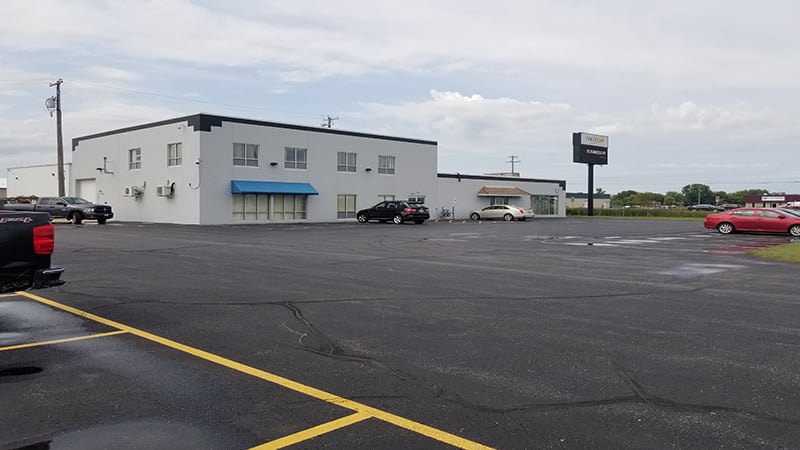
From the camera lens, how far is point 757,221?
28109 millimetres

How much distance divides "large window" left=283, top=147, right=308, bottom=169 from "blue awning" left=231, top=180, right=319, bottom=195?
1334mm

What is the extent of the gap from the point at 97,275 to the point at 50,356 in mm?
6382

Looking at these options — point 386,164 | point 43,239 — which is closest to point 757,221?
point 386,164

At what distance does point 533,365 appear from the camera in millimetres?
5730

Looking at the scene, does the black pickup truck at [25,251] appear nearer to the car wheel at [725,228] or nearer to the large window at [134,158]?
the car wheel at [725,228]

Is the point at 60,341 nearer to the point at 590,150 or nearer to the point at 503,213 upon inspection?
the point at 503,213

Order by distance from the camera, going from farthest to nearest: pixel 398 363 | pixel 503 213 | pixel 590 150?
pixel 590 150, pixel 503 213, pixel 398 363

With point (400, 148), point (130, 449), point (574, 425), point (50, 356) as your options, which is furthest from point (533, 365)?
point (400, 148)

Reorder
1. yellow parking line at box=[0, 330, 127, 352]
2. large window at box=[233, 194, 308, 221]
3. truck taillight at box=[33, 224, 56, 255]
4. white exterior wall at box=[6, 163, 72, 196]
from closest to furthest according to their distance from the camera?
1. yellow parking line at box=[0, 330, 127, 352]
2. truck taillight at box=[33, 224, 56, 255]
3. large window at box=[233, 194, 308, 221]
4. white exterior wall at box=[6, 163, 72, 196]

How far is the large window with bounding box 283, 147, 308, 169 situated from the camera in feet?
141

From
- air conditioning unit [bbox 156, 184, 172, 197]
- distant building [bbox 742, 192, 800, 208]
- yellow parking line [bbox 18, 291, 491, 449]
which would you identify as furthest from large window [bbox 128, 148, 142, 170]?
distant building [bbox 742, 192, 800, 208]

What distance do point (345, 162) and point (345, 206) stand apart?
3369 mm

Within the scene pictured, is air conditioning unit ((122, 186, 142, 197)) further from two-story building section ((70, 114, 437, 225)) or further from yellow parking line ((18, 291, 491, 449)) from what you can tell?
yellow parking line ((18, 291, 491, 449))

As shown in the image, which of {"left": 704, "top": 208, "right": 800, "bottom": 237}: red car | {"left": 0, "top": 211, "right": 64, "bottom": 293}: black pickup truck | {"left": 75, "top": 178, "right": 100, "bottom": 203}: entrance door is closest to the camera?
{"left": 0, "top": 211, "right": 64, "bottom": 293}: black pickup truck
